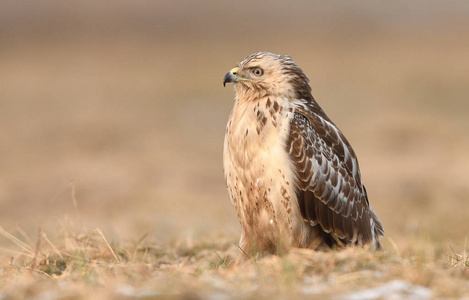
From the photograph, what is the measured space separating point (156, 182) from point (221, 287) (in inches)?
434

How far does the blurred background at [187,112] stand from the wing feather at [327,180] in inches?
26.8

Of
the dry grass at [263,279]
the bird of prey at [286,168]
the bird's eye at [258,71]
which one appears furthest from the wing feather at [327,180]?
the dry grass at [263,279]

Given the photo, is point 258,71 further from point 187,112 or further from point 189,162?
point 187,112

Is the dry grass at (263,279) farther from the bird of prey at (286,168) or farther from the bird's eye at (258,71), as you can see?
the bird's eye at (258,71)

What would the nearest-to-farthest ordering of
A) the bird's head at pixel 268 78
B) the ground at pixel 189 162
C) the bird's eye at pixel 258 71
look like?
the ground at pixel 189 162
the bird's head at pixel 268 78
the bird's eye at pixel 258 71

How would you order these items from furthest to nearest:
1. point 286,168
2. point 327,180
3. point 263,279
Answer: point 327,180 → point 286,168 → point 263,279

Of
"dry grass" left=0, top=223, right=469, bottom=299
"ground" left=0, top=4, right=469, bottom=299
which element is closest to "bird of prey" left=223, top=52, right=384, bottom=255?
"ground" left=0, top=4, right=469, bottom=299

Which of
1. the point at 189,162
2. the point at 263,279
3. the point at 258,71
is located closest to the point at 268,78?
the point at 258,71

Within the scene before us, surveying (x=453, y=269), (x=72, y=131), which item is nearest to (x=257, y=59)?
(x=453, y=269)

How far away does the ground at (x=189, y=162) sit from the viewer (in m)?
5.03

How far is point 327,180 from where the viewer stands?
22.3 ft

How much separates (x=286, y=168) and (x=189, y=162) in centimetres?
1072

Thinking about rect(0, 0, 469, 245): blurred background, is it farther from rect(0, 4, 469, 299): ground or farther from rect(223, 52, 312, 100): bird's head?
rect(223, 52, 312, 100): bird's head

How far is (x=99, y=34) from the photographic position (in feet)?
144
